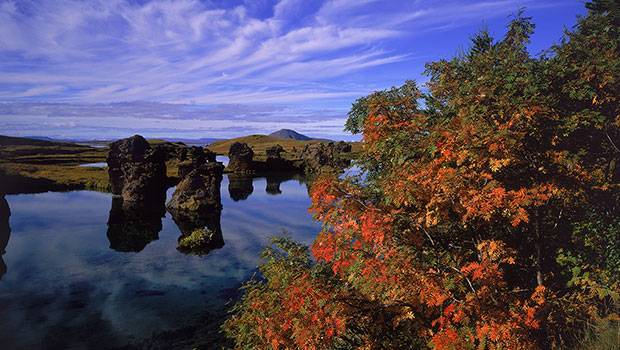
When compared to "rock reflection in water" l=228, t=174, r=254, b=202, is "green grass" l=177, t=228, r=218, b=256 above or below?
below

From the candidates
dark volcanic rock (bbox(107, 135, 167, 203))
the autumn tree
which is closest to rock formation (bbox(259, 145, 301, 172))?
dark volcanic rock (bbox(107, 135, 167, 203))

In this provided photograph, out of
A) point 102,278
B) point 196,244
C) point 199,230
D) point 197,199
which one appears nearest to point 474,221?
point 102,278

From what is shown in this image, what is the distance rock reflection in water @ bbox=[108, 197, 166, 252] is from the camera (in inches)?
1323

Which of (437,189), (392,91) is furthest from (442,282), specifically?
(392,91)

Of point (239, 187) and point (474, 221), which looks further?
point (239, 187)

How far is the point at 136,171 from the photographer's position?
52.9 m

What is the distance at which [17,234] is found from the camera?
34844 mm

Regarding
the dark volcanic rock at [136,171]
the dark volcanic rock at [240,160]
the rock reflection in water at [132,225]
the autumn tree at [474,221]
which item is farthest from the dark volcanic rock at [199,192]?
the dark volcanic rock at [240,160]

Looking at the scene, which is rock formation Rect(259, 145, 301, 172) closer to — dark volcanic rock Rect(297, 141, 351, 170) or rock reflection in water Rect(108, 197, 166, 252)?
dark volcanic rock Rect(297, 141, 351, 170)

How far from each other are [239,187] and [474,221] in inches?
2586

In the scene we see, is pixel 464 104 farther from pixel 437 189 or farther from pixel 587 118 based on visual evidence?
pixel 587 118

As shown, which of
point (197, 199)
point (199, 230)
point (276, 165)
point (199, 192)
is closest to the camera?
point (199, 230)

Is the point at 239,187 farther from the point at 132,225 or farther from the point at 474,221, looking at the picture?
the point at 474,221

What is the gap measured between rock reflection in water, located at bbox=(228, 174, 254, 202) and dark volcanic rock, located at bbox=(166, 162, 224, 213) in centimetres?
948
